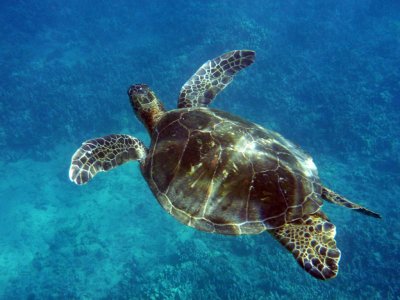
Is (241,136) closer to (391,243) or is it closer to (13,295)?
(391,243)

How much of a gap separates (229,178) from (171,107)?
35.5 ft

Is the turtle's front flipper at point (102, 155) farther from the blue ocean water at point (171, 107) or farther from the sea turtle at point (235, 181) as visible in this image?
the blue ocean water at point (171, 107)

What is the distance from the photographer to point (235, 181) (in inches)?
158

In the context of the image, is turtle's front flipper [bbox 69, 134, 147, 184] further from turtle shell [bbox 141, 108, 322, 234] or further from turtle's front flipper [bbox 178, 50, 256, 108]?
turtle's front flipper [bbox 178, 50, 256, 108]

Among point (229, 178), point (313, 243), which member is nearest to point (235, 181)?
point (229, 178)

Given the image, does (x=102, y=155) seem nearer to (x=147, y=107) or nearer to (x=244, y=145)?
(x=147, y=107)

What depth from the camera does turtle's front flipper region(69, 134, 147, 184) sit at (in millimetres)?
4758

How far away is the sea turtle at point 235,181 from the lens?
394 cm

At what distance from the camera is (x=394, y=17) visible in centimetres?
2639

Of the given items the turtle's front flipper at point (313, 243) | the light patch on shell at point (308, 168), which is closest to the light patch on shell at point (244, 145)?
the light patch on shell at point (308, 168)

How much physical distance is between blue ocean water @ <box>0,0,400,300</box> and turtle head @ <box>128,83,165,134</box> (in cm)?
596

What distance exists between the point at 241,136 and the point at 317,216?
155 cm

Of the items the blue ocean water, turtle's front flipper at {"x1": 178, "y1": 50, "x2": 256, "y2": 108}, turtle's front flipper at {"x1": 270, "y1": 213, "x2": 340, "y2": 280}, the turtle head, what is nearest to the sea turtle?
turtle's front flipper at {"x1": 270, "y1": 213, "x2": 340, "y2": 280}

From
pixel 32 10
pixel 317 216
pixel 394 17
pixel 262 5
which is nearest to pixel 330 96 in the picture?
pixel 262 5
